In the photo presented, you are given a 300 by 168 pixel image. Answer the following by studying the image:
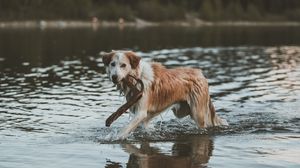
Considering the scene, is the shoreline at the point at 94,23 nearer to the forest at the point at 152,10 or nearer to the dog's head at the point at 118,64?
the forest at the point at 152,10

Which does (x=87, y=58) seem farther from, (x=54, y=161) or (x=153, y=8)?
(x=153, y=8)

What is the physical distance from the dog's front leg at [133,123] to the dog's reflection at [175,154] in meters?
0.37

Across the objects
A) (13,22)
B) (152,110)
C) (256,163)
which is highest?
(13,22)

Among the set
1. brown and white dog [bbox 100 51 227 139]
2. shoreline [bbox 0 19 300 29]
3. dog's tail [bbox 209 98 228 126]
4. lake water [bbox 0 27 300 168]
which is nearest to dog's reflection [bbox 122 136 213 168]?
lake water [bbox 0 27 300 168]

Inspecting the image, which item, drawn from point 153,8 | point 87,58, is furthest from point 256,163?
point 153,8

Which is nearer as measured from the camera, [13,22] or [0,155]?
[0,155]

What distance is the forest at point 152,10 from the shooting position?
108m

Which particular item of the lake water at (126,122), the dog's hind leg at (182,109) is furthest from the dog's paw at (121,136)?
the dog's hind leg at (182,109)

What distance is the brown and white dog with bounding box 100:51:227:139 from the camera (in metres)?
14.1

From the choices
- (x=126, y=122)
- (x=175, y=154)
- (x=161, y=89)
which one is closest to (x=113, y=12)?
(x=126, y=122)

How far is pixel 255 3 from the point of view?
5763 inches

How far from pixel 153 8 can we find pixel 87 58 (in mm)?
81132

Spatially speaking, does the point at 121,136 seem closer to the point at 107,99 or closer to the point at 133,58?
the point at 133,58

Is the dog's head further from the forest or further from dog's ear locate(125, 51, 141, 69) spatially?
the forest
